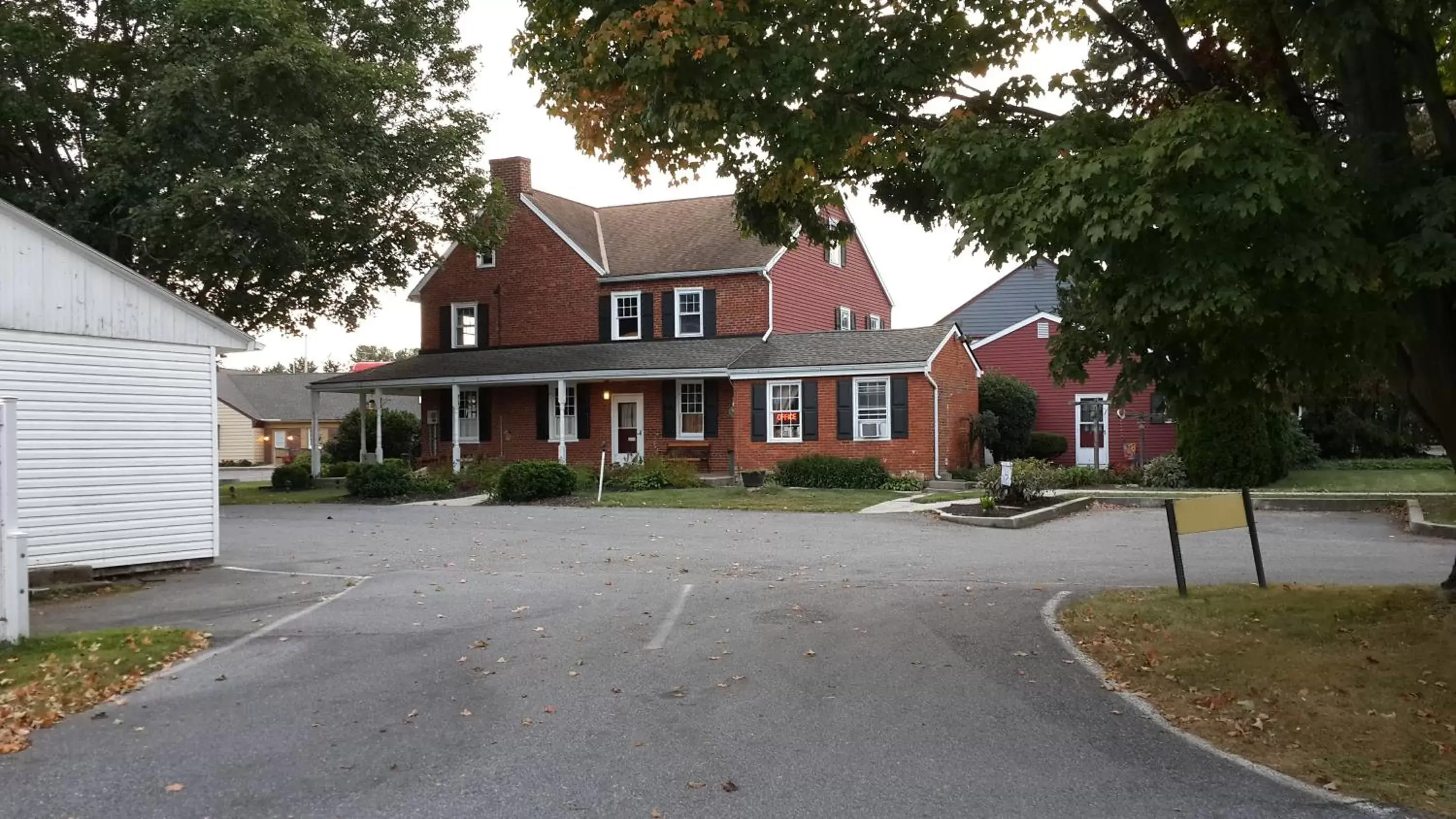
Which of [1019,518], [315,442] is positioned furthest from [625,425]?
[1019,518]

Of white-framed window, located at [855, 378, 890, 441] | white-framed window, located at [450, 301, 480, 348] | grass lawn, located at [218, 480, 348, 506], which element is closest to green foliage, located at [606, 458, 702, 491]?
white-framed window, located at [855, 378, 890, 441]

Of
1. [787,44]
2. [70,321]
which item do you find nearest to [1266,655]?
[787,44]

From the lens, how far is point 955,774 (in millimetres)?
5469

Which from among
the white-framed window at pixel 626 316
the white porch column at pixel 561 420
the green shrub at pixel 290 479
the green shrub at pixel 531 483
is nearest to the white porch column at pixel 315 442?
the green shrub at pixel 290 479

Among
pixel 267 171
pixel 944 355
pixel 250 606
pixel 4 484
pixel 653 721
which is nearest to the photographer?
pixel 653 721

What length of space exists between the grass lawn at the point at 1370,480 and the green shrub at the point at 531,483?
15359 millimetres

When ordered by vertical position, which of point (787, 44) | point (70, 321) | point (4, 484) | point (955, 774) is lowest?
point (955, 774)

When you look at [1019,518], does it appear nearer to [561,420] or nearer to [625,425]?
[561,420]

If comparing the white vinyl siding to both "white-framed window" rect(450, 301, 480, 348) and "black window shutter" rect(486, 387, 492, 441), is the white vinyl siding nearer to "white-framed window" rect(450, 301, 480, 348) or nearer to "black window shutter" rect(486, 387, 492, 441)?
"black window shutter" rect(486, 387, 492, 441)

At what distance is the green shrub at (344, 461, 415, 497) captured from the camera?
86.8 feet

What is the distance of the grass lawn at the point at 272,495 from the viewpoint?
90.2 ft

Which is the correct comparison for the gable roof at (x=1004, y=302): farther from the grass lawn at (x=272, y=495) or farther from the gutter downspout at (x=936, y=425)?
the grass lawn at (x=272, y=495)

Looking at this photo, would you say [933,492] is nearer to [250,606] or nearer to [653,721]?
[250,606]

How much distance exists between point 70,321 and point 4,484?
4333 mm
